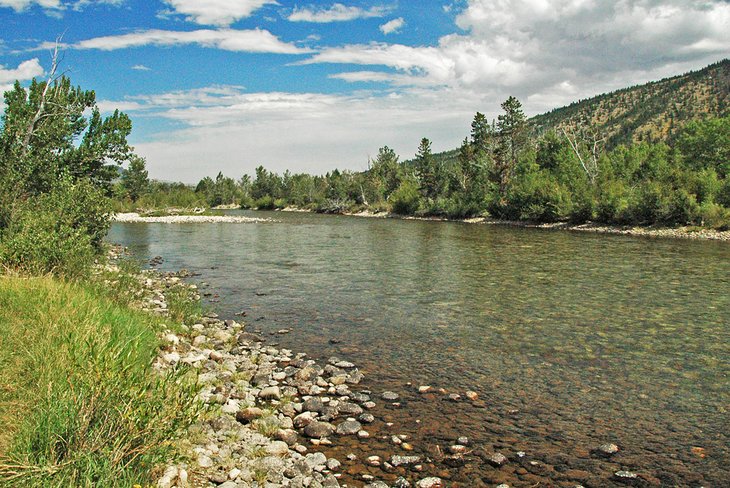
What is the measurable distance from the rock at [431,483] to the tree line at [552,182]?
106ft

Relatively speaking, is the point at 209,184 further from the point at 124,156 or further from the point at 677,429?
the point at 677,429

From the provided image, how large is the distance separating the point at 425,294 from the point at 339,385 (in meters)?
11.4

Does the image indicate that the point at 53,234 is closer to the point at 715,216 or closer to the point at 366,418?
the point at 366,418

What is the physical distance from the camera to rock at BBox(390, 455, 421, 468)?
323 inches

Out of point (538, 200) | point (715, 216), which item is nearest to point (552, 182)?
point (538, 200)

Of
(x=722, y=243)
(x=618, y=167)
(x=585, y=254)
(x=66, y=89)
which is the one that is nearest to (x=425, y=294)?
(x=585, y=254)

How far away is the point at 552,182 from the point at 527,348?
197ft

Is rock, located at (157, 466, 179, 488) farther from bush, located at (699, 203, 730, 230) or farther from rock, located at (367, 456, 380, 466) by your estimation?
bush, located at (699, 203, 730, 230)

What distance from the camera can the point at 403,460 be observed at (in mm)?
8297

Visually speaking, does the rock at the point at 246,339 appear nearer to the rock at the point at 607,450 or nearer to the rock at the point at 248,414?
the rock at the point at 248,414

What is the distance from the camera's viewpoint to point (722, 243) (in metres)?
42.6

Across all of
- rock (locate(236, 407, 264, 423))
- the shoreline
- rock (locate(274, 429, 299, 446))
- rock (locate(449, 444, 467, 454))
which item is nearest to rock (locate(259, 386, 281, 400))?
rock (locate(236, 407, 264, 423))

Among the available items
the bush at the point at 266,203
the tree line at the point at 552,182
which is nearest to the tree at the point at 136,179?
the tree line at the point at 552,182

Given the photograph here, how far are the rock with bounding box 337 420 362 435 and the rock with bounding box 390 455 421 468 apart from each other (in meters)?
1.15
